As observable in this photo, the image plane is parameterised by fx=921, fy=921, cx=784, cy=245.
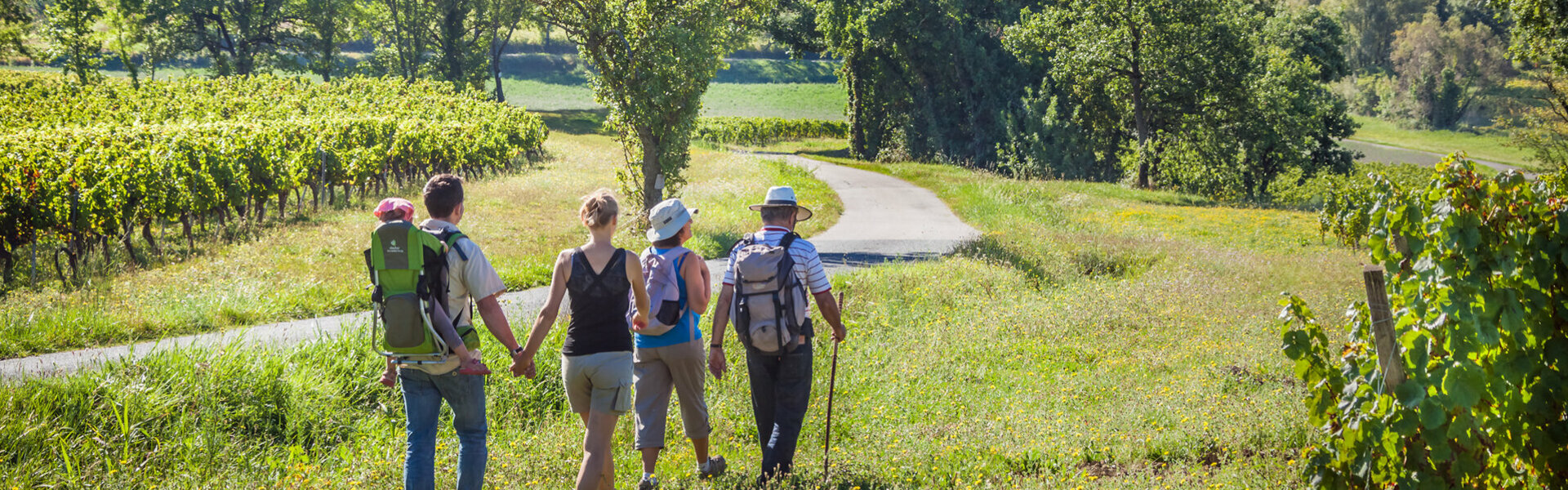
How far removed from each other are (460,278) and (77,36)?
4961 centimetres

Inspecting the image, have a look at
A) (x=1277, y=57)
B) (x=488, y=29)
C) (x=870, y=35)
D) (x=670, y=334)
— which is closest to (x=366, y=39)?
(x=488, y=29)

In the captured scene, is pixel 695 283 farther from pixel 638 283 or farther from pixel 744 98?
pixel 744 98

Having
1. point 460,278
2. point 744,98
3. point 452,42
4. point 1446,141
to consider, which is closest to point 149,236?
point 460,278

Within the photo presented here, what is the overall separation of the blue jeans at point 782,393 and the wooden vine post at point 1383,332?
277 cm

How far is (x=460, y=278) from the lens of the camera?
4.53m

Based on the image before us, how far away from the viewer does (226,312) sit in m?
10.7

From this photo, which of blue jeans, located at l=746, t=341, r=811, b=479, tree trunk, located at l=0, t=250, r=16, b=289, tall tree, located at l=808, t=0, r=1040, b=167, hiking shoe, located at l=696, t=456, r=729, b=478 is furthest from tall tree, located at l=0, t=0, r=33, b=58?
blue jeans, located at l=746, t=341, r=811, b=479

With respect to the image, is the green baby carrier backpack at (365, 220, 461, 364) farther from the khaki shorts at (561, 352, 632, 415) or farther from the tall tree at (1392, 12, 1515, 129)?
the tall tree at (1392, 12, 1515, 129)

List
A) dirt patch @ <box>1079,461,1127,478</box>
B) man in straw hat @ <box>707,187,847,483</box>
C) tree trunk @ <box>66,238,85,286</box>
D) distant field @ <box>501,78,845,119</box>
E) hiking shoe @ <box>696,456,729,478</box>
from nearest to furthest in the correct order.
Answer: man in straw hat @ <box>707,187,847,483</box>, hiking shoe @ <box>696,456,729,478</box>, dirt patch @ <box>1079,461,1127,478</box>, tree trunk @ <box>66,238,85,286</box>, distant field @ <box>501,78,845,119</box>

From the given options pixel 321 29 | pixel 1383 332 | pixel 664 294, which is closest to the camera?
pixel 1383 332

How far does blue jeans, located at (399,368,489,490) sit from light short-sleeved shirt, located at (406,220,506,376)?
89 mm

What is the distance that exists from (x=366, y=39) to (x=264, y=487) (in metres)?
114

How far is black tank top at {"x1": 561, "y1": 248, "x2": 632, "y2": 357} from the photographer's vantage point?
4824 mm

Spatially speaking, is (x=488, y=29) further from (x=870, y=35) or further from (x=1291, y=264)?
(x=1291, y=264)
